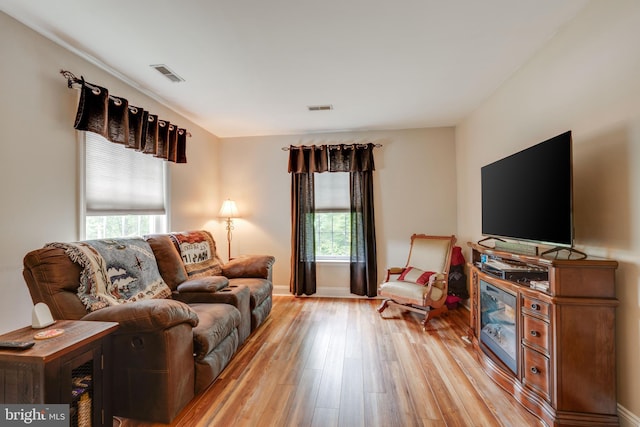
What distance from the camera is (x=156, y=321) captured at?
1602 millimetres

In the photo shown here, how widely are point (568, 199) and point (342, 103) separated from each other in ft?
7.59

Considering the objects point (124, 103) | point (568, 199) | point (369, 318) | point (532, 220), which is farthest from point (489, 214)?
point (124, 103)

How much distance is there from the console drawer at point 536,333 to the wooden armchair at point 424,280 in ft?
4.43

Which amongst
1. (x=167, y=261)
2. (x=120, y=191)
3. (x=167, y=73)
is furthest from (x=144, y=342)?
(x=167, y=73)

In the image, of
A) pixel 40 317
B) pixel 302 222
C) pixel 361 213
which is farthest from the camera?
pixel 302 222

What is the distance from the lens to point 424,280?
11.2 feet

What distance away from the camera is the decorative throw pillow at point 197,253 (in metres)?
2.89

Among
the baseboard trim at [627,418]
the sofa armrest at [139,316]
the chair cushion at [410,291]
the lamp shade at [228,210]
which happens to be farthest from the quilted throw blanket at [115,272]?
the baseboard trim at [627,418]

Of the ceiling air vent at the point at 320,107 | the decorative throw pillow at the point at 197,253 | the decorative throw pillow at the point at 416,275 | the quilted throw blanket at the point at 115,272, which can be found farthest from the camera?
the decorative throw pillow at the point at 416,275

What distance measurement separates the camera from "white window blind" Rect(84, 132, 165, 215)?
2.34 meters

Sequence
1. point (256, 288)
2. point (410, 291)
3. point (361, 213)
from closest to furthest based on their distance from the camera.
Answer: point (256, 288), point (410, 291), point (361, 213)

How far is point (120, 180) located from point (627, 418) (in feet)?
13.1

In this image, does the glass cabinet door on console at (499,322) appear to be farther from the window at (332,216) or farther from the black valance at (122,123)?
the black valance at (122,123)

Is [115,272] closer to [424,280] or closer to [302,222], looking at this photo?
[302,222]
